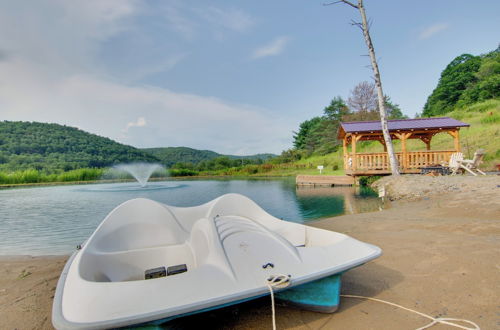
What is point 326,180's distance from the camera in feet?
50.5

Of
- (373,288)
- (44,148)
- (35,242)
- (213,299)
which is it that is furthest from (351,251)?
(44,148)

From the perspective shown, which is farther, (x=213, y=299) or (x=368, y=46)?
(x=368, y=46)

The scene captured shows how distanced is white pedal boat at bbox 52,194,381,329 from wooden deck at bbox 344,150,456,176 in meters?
11.2

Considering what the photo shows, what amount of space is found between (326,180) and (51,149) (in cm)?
4490

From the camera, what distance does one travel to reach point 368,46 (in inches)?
452

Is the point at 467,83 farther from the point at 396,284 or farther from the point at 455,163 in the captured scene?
the point at 396,284

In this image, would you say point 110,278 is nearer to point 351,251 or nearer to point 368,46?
point 351,251

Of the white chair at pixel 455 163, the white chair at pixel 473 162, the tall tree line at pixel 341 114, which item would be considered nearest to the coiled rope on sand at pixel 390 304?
the white chair at pixel 473 162

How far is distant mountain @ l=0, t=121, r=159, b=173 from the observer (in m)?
34.6

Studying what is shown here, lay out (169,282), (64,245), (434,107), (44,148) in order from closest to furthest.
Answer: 1. (169,282)
2. (64,245)
3. (434,107)
4. (44,148)

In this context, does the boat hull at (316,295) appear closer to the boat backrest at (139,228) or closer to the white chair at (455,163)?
the boat backrest at (139,228)

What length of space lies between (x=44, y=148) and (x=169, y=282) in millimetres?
51119

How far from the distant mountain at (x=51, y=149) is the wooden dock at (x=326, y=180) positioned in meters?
30.2

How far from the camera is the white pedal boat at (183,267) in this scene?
1.27 m
